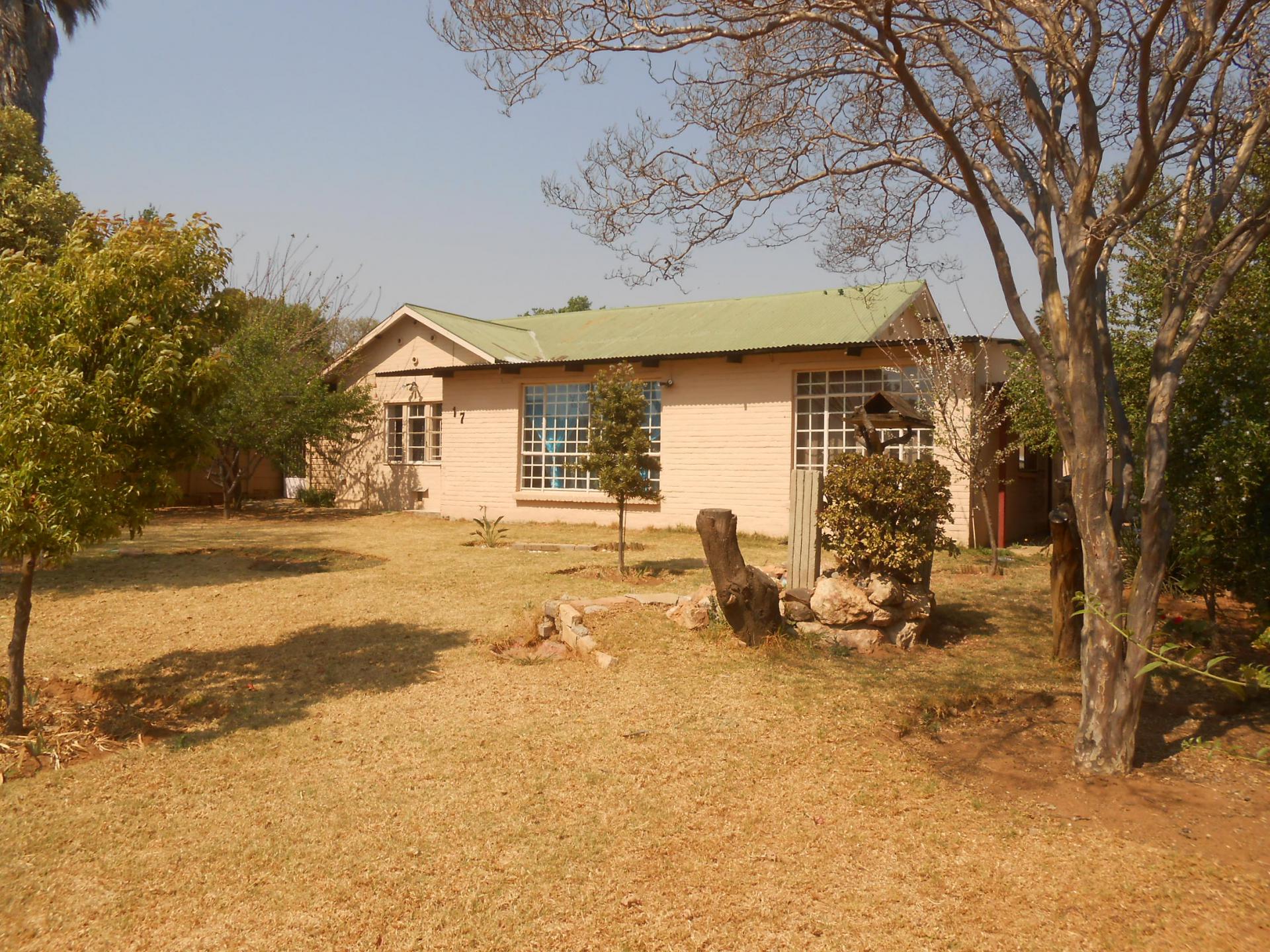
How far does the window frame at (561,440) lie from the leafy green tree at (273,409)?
15.1 ft

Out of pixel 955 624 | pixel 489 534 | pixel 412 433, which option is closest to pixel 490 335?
pixel 412 433

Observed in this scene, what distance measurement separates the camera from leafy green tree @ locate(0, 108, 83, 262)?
396 inches

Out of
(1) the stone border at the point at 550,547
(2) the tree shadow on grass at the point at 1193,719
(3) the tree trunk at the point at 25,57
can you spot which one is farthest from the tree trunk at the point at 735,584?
(3) the tree trunk at the point at 25,57

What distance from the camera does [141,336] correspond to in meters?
5.54

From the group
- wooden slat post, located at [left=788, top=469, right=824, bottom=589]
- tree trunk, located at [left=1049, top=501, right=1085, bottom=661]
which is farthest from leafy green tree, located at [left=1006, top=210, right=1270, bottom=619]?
wooden slat post, located at [left=788, top=469, right=824, bottom=589]

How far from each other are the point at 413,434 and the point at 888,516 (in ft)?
51.0

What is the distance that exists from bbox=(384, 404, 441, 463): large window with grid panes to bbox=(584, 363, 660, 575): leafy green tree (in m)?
10.4

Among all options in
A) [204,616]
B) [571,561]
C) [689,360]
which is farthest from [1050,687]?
[689,360]

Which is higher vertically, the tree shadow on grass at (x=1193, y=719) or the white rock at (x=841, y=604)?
the white rock at (x=841, y=604)

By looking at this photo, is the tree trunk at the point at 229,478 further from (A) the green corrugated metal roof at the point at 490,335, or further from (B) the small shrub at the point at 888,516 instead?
(B) the small shrub at the point at 888,516

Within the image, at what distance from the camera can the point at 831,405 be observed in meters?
14.8

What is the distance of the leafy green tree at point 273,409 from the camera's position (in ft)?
59.2

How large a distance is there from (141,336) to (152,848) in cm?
319

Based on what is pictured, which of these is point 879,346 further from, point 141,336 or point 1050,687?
point 141,336
